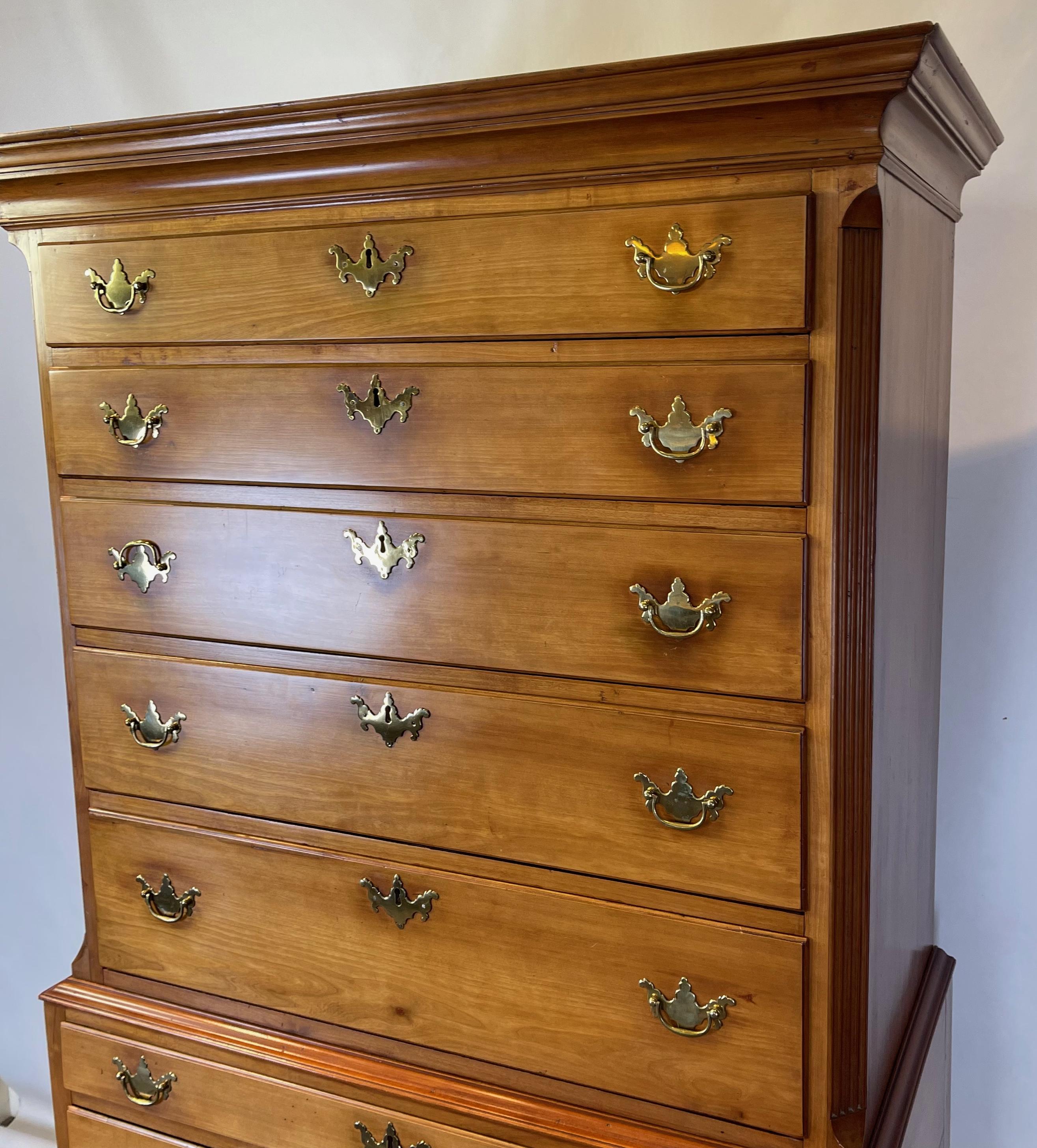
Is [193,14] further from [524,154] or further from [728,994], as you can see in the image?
[728,994]

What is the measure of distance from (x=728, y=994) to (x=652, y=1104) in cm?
17

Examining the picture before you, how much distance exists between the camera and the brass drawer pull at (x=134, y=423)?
144 cm

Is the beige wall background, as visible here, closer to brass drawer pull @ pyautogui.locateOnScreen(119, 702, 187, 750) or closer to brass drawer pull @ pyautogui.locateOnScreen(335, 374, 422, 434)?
brass drawer pull @ pyautogui.locateOnScreen(335, 374, 422, 434)

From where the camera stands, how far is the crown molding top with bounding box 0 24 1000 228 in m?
1.01

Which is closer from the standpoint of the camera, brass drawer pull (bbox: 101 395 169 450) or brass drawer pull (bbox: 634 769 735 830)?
brass drawer pull (bbox: 634 769 735 830)

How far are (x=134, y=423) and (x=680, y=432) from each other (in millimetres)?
743

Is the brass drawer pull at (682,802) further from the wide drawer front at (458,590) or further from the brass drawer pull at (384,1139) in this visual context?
the brass drawer pull at (384,1139)

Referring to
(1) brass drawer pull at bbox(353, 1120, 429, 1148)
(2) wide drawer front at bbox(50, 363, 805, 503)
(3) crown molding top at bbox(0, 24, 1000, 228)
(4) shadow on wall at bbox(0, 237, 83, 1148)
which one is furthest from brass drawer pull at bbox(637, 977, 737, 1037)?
(4) shadow on wall at bbox(0, 237, 83, 1148)

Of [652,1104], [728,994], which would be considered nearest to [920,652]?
[728,994]

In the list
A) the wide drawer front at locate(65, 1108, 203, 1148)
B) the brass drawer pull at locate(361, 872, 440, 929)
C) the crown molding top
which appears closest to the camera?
the crown molding top

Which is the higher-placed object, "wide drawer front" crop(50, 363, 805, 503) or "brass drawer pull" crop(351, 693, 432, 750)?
"wide drawer front" crop(50, 363, 805, 503)

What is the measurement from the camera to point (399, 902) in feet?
4.53

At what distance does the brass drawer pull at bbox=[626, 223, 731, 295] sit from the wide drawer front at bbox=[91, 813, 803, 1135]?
2.24 ft

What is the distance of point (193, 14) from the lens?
2.12 meters
